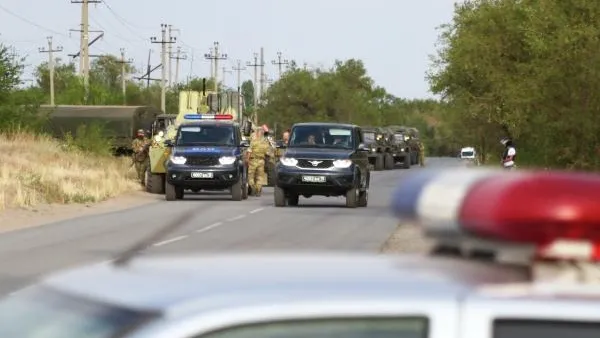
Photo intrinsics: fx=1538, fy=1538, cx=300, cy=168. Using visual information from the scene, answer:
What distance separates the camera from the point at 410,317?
3059mm

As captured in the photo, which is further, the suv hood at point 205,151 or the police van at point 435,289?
the suv hood at point 205,151

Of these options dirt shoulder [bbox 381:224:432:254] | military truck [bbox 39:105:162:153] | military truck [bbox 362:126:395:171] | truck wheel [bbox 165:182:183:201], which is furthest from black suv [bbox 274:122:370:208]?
military truck [bbox 362:126:395:171]

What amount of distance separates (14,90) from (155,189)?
61.7ft

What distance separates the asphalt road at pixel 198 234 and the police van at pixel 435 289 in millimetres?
11693

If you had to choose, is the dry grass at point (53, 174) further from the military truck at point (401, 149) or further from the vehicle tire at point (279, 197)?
the military truck at point (401, 149)

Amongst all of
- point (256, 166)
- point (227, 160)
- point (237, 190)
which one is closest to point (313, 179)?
point (227, 160)

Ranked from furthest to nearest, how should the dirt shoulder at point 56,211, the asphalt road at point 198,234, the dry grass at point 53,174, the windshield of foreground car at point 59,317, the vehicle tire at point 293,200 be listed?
1. the dry grass at point 53,174
2. the vehicle tire at point 293,200
3. the dirt shoulder at point 56,211
4. the asphalt road at point 198,234
5. the windshield of foreground car at point 59,317

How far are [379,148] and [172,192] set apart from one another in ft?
127

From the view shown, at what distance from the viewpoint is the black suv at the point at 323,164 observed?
31.5 meters

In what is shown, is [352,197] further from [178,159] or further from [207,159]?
[178,159]

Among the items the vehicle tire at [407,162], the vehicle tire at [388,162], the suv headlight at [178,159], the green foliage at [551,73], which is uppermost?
the green foliage at [551,73]

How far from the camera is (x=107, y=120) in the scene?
6122 centimetres

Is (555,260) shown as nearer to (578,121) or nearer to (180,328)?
(180,328)

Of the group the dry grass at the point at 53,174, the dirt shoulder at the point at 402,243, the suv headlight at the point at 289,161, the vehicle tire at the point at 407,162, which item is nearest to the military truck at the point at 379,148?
the vehicle tire at the point at 407,162
